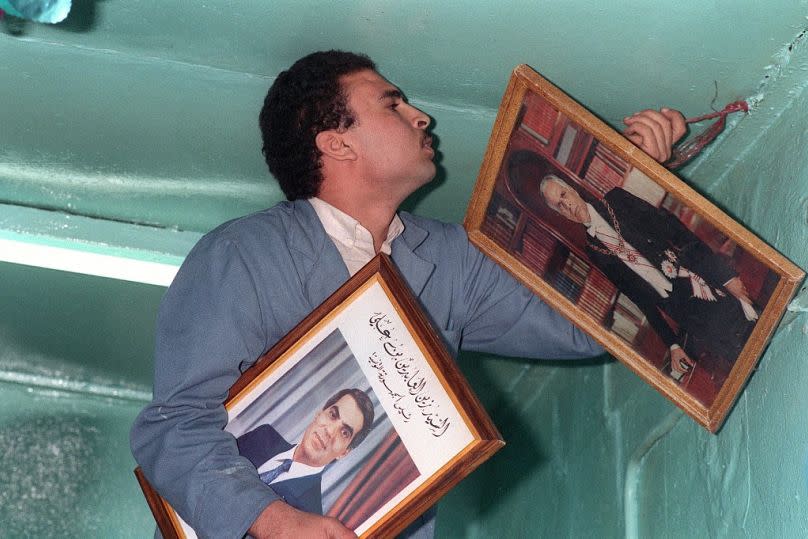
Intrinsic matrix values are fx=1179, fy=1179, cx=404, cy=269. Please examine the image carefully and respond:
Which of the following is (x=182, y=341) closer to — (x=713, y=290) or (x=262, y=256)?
(x=262, y=256)

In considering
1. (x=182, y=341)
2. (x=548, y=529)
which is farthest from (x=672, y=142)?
(x=548, y=529)

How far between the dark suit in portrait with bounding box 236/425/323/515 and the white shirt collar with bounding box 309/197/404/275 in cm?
35

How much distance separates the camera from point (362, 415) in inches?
67.1

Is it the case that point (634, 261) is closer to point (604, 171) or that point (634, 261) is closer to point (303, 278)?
point (604, 171)

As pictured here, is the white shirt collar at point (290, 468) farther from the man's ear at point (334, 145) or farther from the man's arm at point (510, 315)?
the man's ear at point (334, 145)

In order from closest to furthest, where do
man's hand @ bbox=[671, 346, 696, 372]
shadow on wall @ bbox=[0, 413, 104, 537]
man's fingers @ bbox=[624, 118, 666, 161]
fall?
man's hand @ bbox=[671, 346, 696, 372]
man's fingers @ bbox=[624, 118, 666, 161]
shadow on wall @ bbox=[0, 413, 104, 537]

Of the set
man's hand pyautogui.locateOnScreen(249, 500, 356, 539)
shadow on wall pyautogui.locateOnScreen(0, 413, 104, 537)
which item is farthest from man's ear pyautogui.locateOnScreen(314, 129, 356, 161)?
shadow on wall pyautogui.locateOnScreen(0, 413, 104, 537)

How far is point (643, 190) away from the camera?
1791 millimetres

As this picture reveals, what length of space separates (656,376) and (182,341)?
744 millimetres

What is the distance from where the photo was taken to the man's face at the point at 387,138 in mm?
2078

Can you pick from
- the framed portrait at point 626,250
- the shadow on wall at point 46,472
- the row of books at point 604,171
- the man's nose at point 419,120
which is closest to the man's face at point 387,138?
the man's nose at point 419,120

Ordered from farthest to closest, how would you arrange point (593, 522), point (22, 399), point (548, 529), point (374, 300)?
point (22, 399) < point (548, 529) < point (593, 522) < point (374, 300)

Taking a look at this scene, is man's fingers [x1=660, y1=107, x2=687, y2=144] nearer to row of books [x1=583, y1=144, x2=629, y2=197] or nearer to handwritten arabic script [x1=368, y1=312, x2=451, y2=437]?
row of books [x1=583, y1=144, x2=629, y2=197]

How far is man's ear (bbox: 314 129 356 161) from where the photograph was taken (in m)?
2.18
